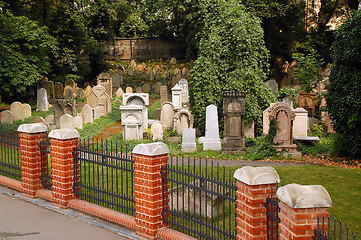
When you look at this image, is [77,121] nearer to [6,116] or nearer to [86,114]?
[86,114]

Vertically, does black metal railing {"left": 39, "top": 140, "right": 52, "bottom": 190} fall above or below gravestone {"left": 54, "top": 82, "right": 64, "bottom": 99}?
below

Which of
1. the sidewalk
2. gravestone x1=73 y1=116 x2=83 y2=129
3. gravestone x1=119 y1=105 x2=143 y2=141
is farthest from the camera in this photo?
gravestone x1=73 y1=116 x2=83 y2=129

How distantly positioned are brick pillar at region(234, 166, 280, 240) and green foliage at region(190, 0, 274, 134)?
1393cm

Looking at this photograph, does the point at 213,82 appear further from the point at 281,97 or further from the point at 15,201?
the point at 15,201

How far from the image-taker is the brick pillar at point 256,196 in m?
5.21

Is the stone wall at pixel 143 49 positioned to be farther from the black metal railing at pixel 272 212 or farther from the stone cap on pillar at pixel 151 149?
the black metal railing at pixel 272 212

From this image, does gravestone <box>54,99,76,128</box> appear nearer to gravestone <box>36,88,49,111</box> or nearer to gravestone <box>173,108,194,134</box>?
gravestone <box>36,88,49,111</box>

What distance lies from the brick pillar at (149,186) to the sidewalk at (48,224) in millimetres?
376

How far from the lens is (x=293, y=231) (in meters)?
4.45

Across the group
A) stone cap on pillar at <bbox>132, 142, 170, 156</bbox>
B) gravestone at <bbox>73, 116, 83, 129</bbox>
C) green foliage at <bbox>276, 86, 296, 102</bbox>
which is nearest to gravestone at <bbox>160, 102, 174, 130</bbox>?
gravestone at <bbox>73, 116, 83, 129</bbox>

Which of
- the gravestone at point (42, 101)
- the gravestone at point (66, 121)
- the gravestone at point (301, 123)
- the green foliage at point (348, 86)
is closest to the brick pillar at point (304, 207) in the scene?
the green foliage at point (348, 86)

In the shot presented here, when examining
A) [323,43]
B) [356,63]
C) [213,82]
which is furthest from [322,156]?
[323,43]

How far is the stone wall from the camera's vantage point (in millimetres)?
47250

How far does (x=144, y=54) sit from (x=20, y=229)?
135 ft
